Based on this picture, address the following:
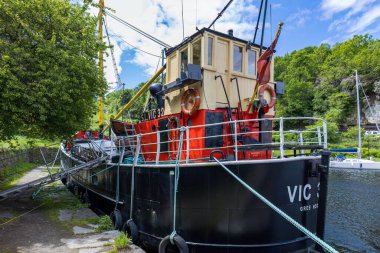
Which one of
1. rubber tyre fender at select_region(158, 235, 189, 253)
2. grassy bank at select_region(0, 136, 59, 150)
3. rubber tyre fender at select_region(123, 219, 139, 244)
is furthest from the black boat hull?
grassy bank at select_region(0, 136, 59, 150)

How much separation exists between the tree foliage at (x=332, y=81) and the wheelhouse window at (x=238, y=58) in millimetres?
52287

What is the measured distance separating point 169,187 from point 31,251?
3368 millimetres

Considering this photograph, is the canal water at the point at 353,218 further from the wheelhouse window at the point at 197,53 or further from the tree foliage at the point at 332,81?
the tree foliage at the point at 332,81

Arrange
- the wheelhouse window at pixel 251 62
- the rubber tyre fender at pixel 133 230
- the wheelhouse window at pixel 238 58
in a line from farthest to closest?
the wheelhouse window at pixel 251 62 → the wheelhouse window at pixel 238 58 → the rubber tyre fender at pixel 133 230

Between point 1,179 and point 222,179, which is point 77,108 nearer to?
point 222,179

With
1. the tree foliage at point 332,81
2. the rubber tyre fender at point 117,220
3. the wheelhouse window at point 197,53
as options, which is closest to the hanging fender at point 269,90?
the wheelhouse window at point 197,53

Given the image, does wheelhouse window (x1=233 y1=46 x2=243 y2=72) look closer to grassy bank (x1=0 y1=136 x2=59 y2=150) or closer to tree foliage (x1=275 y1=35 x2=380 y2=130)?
grassy bank (x1=0 y1=136 x2=59 y2=150)

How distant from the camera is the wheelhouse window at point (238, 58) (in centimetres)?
888

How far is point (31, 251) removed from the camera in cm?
629

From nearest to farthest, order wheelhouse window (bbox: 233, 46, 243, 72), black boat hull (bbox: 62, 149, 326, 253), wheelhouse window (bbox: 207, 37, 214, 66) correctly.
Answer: black boat hull (bbox: 62, 149, 326, 253), wheelhouse window (bbox: 207, 37, 214, 66), wheelhouse window (bbox: 233, 46, 243, 72)

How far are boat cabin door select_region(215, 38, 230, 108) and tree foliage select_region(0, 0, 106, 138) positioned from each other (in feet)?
15.1

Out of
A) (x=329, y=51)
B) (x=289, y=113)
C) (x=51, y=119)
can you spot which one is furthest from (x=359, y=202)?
(x=329, y=51)

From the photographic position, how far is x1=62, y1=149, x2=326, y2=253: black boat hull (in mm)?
6008

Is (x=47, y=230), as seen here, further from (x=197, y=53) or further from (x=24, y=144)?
(x=24, y=144)
